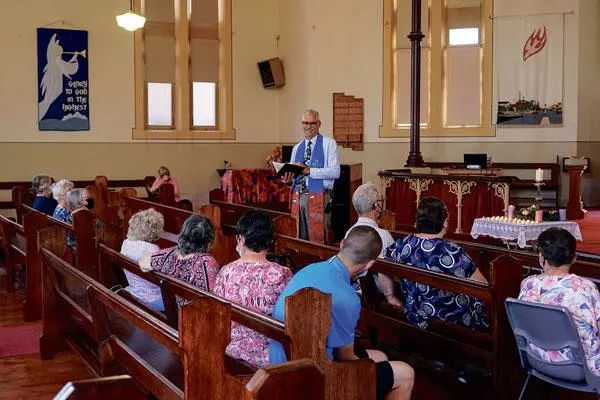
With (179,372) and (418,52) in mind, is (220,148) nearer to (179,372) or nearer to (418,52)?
(418,52)

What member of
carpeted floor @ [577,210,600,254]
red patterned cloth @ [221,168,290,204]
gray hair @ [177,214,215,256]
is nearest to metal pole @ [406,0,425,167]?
red patterned cloth @ [221,168,290,204]

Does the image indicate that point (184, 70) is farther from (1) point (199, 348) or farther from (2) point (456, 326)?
(1) point (199, 348)

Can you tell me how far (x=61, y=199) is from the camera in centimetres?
693

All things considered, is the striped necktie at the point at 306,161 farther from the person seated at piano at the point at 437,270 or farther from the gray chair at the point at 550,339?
the gray chair at the point at 550,339

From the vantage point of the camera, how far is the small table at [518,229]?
712cm

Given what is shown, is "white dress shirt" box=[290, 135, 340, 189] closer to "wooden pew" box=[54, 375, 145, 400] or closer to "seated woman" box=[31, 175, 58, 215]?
"seated woman" box=[31, 175, 58, 215]

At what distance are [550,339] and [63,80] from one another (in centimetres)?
1078

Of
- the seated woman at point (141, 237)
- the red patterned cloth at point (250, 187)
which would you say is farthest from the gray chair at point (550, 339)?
the red patterned cloth at point (250, 187)

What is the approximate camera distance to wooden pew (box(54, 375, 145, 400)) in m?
1.15

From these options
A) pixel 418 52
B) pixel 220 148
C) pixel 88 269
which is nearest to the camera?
pixel 88 269

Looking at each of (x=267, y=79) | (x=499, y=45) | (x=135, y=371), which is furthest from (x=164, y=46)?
(x=135, y=371)

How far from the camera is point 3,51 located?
11852 millimetres

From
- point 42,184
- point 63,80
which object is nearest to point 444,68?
point 63,80

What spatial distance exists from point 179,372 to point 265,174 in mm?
9289
